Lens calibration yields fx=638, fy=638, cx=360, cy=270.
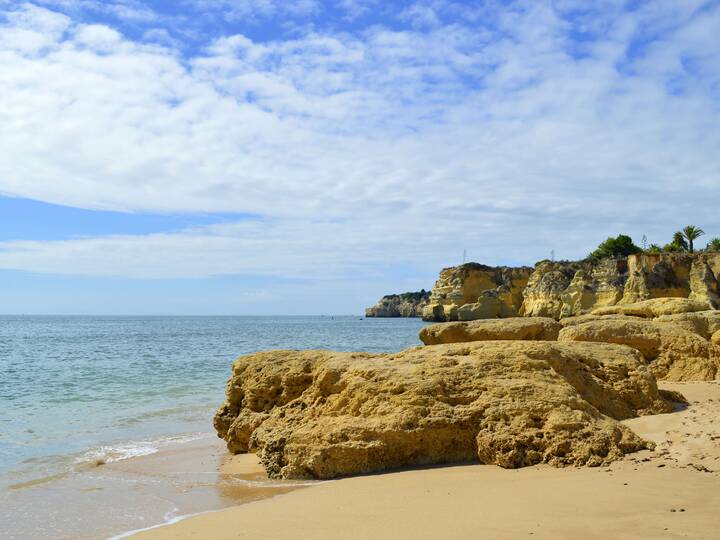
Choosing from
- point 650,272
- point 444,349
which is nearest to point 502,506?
point 444,349

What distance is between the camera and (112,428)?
456 inches

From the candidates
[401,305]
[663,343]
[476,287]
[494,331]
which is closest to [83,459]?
[494,331]

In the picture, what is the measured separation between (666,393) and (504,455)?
365cm

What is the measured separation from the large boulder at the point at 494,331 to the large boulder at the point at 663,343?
13.3 inches

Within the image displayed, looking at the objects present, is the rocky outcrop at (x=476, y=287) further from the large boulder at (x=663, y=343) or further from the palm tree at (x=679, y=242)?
the large boulder at (x=663, y=343)

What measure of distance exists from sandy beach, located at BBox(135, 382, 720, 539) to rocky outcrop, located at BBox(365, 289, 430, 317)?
13260 centimetres

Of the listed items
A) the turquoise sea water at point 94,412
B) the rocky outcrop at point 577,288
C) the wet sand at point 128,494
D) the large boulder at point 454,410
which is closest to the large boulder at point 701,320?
the large boulder at point 454,410

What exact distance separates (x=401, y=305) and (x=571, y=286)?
89.7m

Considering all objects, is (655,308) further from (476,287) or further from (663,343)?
(476,287)

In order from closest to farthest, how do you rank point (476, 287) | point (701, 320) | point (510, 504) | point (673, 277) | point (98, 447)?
point (510, 504) → point (98, 447) → point (701, 320) → point (673, 277) → point (476, 287)

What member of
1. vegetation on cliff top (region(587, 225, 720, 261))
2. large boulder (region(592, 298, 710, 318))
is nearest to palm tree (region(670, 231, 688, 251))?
vegetation on cliff top (region(587, 225, 720, 261))

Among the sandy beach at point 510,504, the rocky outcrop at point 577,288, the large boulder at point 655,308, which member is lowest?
the sandy beach at point 510,504

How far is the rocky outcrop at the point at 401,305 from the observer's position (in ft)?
464

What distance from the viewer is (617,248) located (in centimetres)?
7600
